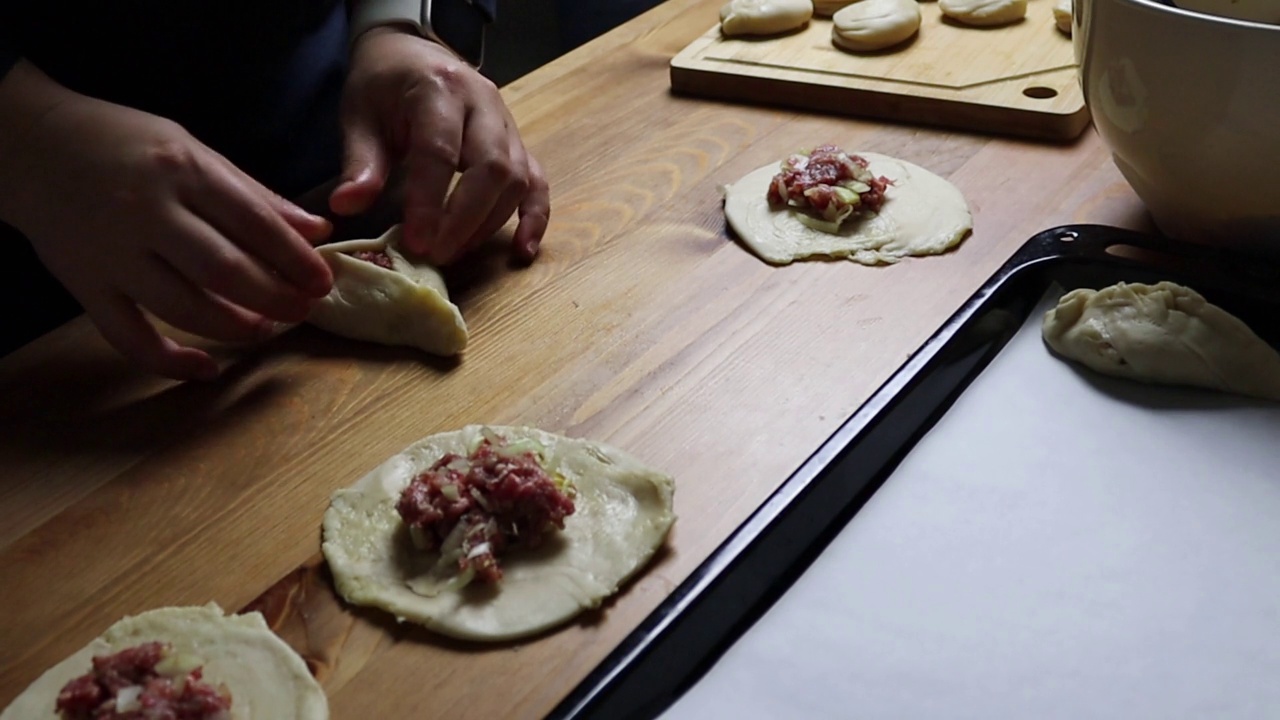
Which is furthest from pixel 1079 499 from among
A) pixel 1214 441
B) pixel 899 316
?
pixel 899 316

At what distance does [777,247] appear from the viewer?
4.87 ft

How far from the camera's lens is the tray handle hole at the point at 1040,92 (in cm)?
175

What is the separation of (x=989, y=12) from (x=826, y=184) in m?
0.67

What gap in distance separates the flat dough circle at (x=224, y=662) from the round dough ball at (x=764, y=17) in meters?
1.46

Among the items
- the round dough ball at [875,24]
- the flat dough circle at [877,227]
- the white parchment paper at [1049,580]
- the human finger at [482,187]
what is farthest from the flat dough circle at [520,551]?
the round dough ball at [875,24]

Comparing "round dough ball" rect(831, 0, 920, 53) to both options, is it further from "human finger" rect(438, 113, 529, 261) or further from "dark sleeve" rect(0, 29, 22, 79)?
"dark sleeve" rect(0, 29, 22, 79)

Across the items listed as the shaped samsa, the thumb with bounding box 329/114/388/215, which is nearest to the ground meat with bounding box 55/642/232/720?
the shaped samsa

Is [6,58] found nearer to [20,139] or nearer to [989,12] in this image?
[20,139]

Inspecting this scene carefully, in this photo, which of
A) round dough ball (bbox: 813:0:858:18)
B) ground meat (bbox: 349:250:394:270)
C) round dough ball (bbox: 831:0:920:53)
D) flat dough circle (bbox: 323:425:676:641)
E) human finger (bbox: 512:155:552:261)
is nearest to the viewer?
flat dough circle (bbox: 323:425:676:641)

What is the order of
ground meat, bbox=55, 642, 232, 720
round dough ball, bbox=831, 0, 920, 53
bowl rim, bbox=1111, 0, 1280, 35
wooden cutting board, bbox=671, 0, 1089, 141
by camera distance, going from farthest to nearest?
round dough ball, bbox=831, 0, 920, 53 < wooden cutting board, bbox=671, 0, 1089, 141 < bowl rim, bbox=1111, 0, 1280, 35 < ground meat, bbox=55, 642, 232, 720

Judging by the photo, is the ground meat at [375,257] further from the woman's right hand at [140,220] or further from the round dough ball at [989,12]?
the round dough ball at [989,12]

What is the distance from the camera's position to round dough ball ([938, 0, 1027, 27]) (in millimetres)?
1963

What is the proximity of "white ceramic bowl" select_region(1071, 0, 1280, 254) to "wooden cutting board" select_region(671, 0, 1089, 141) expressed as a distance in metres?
0.31

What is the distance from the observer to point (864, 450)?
113 centimetres
